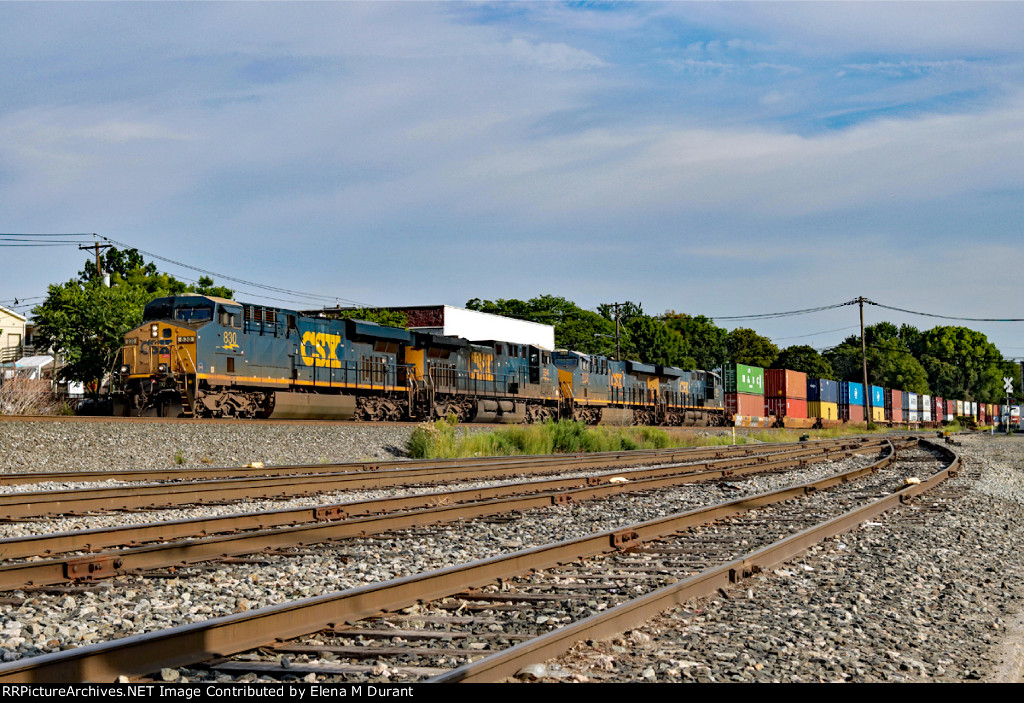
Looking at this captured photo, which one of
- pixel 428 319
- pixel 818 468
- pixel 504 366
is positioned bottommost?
pixel 818 468

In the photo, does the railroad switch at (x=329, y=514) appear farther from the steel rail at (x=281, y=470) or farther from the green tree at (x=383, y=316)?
the green tree at (x=383, y=316)

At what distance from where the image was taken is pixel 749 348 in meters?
98.9

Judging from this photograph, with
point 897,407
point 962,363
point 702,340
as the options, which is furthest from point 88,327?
point 962,363

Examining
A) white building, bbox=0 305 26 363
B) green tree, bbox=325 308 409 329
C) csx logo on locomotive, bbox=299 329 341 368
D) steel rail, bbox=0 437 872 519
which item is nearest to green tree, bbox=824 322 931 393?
green tree, bbox=325 308 409 329

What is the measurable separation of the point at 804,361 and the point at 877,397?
36.1m

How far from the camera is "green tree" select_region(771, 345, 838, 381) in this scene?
99.4 m

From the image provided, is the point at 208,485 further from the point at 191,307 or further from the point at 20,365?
the point at 20,365

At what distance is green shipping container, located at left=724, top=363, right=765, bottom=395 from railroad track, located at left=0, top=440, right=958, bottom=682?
43533mm

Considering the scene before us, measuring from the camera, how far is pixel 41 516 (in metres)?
9.20

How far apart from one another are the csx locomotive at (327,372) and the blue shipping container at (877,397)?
1311 inches

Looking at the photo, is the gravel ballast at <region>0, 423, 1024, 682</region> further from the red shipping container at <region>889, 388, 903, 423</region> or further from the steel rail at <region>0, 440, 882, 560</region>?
the red shipping container at <region>889, 388, 903, 423</region>

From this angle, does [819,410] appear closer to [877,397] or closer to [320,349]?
[877,397]
